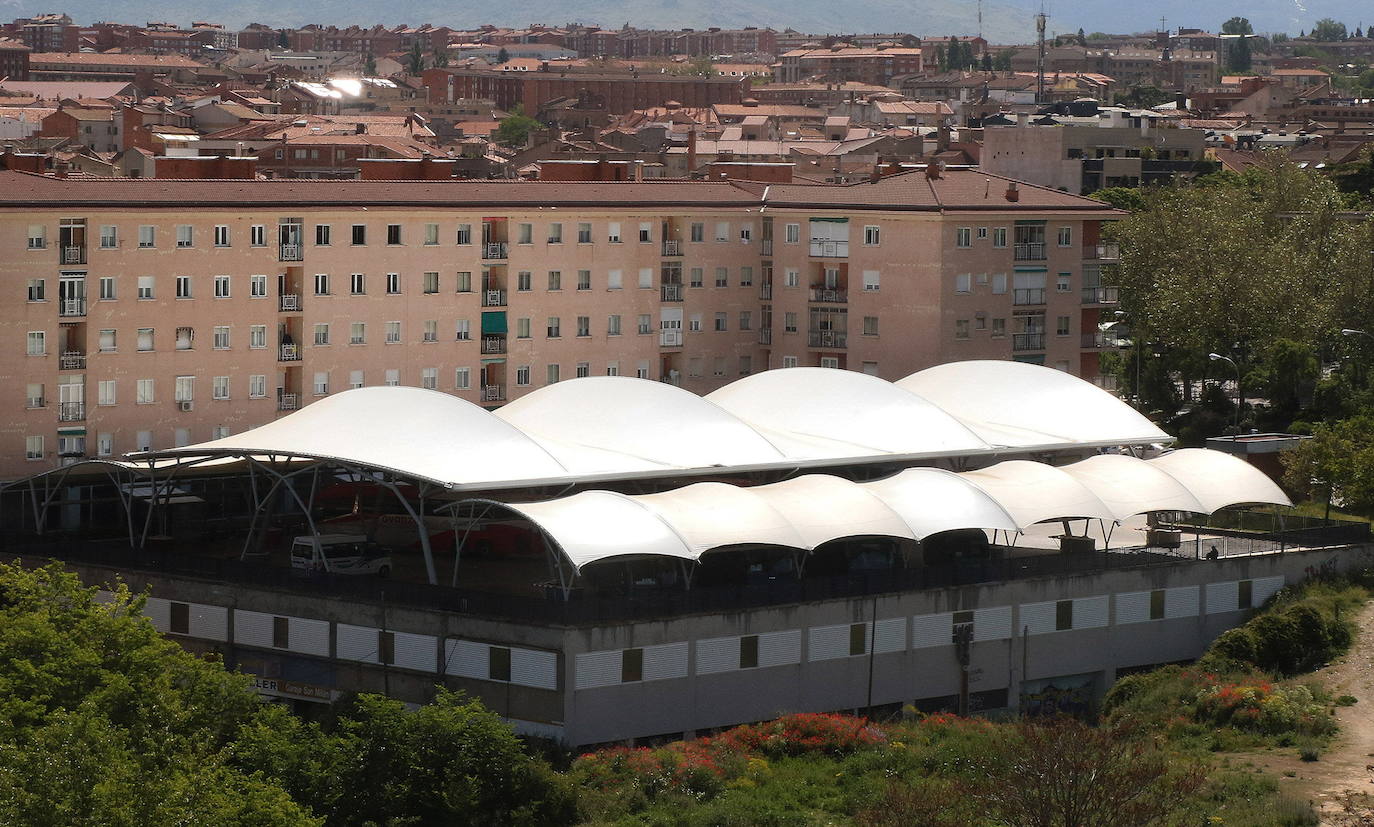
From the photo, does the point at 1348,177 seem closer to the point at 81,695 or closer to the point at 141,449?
the point at 141,449

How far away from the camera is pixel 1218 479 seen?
185 feet

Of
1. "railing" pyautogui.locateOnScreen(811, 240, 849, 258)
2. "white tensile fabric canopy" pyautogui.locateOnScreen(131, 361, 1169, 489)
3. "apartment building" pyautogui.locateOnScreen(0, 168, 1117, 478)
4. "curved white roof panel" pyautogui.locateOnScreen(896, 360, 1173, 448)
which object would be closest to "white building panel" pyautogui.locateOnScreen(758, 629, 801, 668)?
"white tensile fabric canopy" pyautogui.locateOnScreen(131, 361, 1169, 489)

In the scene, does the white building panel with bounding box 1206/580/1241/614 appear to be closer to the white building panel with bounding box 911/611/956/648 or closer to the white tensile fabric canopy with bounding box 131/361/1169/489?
the white tensile fabric canopy with bounding box 131/361/1169/489

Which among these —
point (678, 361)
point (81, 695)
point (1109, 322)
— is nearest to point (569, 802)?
point (81, 695)

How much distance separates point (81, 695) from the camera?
40.4 metres

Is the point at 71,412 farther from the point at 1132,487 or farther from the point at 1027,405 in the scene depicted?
the point at 1132,487

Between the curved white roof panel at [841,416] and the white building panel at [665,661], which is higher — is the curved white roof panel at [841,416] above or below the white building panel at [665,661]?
above

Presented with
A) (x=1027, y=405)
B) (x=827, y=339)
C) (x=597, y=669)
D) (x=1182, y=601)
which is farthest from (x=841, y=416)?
(x=597, y=669)

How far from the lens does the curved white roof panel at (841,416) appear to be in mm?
56438

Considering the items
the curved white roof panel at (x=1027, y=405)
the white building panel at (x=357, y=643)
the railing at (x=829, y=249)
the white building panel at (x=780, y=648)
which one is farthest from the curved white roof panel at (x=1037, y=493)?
the railing at (x=829, y=249)

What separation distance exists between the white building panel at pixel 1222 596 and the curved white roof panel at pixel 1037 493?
3.08 meters

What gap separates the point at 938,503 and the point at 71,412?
920 inches

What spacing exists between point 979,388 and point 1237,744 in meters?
18.9

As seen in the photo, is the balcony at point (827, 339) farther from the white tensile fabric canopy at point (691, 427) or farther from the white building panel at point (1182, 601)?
the white building panel at point (1182, 601)
